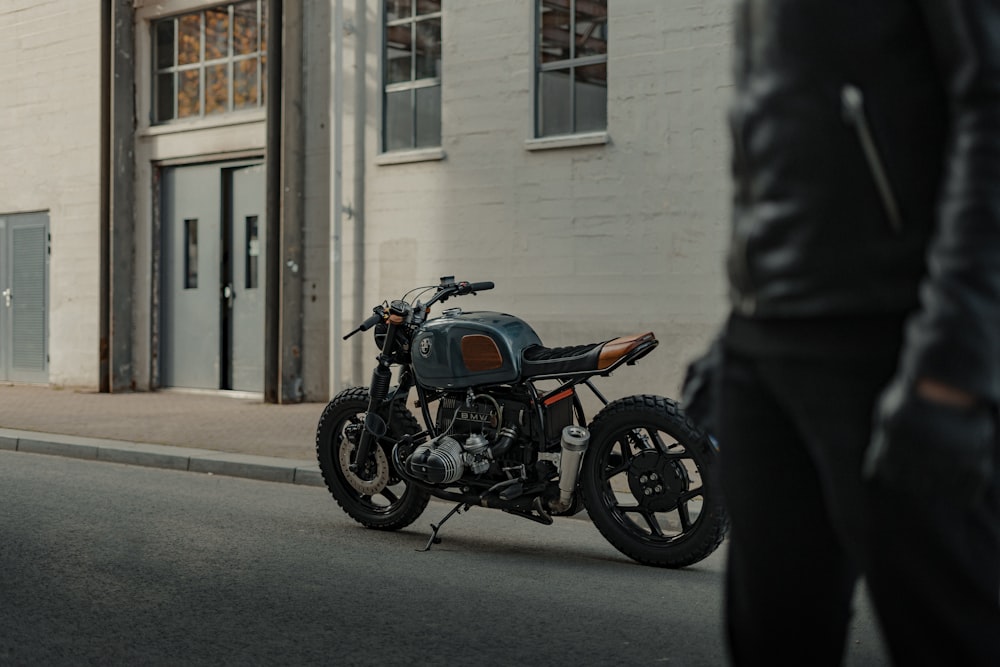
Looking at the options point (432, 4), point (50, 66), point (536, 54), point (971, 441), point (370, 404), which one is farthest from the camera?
point (50, 66)

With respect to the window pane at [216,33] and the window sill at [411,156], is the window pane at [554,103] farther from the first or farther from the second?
the window pane at [216,33]

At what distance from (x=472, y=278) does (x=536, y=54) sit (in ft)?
7.51

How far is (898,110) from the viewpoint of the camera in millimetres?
1687

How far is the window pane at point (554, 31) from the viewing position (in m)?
13.1

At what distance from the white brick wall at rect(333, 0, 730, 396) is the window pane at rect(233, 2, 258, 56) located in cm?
191

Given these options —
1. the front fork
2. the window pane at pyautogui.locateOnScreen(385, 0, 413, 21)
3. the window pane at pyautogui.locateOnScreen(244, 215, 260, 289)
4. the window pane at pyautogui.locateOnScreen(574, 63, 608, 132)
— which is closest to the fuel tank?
the front fork

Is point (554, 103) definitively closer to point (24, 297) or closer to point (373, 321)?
point (373, 321)

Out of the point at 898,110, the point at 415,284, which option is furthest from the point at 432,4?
the point at 898,110

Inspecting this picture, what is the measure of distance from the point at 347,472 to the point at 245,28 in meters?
10.4

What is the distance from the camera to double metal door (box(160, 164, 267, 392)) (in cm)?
1570

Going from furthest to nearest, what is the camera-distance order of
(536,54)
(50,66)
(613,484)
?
(50,66)
(536,54)
(613,484)

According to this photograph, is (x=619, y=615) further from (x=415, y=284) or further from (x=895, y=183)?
(x=415, y=284)

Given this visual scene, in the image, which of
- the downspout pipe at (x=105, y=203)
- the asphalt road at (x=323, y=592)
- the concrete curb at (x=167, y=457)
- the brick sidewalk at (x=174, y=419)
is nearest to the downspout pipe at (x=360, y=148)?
the brick sidewalk at (x=174, y=419)

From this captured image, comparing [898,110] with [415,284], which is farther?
[415,284]
